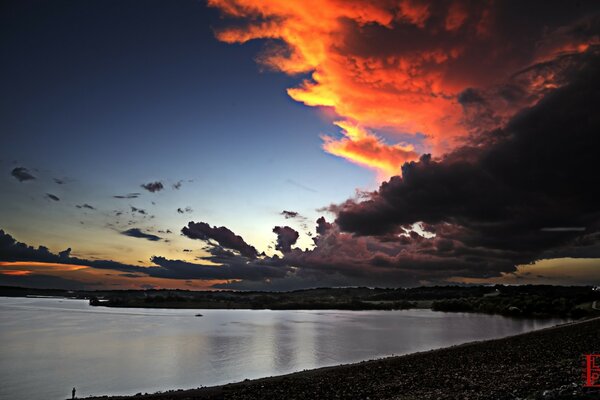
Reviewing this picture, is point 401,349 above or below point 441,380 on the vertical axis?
below

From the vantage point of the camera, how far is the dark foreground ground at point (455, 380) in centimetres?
2089

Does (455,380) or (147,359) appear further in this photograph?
(147,359)

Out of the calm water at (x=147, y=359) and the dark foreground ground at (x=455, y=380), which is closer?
the dark foreground ground at (x=455, y=380)

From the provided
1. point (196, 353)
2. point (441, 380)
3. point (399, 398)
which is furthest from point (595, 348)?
point (196, 353)

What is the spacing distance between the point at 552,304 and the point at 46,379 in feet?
513

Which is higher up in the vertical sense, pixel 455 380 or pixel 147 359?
pixel 455 380

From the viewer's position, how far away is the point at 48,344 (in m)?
70.4

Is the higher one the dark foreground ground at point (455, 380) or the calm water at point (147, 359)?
the dark foreground ground at point (455, 380)

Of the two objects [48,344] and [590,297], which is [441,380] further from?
[590,297]

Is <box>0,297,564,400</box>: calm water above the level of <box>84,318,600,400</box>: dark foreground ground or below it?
below

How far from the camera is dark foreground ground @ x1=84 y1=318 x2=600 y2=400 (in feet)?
68.5

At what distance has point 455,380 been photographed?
2714 centimetres

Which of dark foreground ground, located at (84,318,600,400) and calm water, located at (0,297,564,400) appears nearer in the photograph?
dark foreground ground, located at (84,318,600,400)

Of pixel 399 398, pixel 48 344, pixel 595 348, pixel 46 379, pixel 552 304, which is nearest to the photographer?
pixel 399 398
